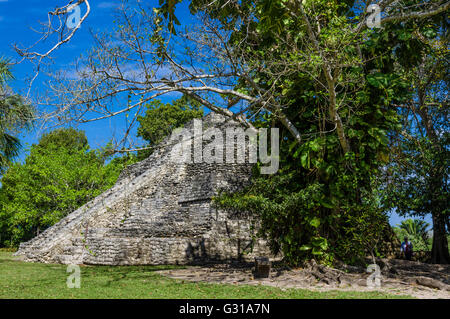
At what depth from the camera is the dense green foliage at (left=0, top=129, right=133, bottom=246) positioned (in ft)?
57.7

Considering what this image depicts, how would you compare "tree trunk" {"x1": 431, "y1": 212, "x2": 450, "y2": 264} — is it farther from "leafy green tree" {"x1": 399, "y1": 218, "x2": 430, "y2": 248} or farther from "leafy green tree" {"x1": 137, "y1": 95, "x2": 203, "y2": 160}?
"leafy green tree" {"x1": 137, "y1": 95, "x2": 203, "y2": 160}

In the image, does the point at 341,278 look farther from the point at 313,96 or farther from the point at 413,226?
the point at 413,226

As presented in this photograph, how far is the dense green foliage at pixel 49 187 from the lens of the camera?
57.7 feet

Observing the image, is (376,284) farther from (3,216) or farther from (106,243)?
(3,216)

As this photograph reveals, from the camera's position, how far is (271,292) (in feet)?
19.6

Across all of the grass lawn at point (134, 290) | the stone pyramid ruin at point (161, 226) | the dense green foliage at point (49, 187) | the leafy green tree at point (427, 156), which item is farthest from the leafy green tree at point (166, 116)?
the grass lawn at point (134, 290)

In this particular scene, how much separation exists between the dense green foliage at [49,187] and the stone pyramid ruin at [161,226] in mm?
2390

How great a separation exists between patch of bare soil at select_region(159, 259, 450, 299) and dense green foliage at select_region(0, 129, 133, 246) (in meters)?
9.82

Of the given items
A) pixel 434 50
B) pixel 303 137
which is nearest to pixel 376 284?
pixel 303 137

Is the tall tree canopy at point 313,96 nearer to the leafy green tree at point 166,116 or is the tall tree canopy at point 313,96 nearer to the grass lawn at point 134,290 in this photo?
the grass lawn at point 134,290

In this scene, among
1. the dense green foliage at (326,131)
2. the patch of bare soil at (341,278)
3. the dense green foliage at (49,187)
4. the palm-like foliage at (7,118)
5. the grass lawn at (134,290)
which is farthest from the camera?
the dense green foliage at (49,187)

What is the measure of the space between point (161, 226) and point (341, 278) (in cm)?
658

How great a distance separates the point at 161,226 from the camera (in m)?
12.1

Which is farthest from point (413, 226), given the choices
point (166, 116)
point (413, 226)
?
point (166, 116)
